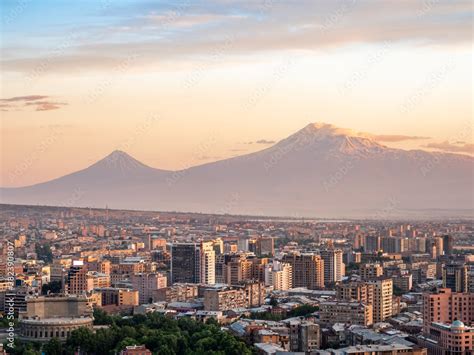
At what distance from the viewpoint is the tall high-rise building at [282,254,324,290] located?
4084 cm

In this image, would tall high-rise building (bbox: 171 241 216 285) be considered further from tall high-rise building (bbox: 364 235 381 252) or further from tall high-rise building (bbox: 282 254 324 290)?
tall high-rise building (bbox: 364 235 381 252)

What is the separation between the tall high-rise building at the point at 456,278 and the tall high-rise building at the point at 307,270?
8.47 m

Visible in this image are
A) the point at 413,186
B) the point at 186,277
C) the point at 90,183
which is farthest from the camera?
the point at 90,183

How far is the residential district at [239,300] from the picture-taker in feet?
75.0

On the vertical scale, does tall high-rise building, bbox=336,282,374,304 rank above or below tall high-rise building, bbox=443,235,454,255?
below

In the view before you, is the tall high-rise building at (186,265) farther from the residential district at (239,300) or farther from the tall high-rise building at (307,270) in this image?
the tall high-rise building at (307,270)

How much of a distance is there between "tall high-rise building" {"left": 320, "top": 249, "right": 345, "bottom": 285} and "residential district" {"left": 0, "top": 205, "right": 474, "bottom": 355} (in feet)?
0.14

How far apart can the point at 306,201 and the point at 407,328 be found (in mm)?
76647

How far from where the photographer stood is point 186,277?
40562 millimetres

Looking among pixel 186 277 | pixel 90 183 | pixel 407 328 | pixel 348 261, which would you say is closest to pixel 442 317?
pixel 407 328

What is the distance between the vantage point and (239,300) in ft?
108

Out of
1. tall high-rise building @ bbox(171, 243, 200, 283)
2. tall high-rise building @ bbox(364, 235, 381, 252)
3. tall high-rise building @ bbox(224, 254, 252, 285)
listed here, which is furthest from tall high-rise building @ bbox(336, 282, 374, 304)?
tall high-rise building @ bbox(364, 235, 381, 252)

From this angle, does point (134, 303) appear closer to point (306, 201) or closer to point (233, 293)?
point (233, 293)

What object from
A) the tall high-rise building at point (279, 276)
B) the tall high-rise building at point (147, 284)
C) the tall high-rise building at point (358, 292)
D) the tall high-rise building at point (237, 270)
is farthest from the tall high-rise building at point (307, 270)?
the tall high-rise building at point (358, 292)
